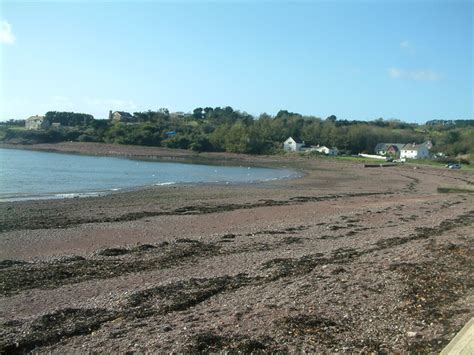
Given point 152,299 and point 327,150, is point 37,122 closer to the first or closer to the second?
point 327,150

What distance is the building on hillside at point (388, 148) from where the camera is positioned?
117m

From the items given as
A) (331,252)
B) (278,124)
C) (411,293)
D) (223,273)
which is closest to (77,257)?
(223,273)

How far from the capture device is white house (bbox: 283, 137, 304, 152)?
117938mm

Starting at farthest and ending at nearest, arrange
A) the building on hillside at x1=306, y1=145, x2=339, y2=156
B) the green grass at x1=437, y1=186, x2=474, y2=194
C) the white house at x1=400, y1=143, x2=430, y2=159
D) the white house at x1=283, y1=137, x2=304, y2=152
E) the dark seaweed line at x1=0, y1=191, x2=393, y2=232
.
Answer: the white house at x1=283, y1=137, x2=304, y2=152 → the building on hillside at x1=306, y1=145, x2=339, y2=156 → the white house at x1=400, y1=143, x2=430, y2=159 → the green grass at x1=437, y1=186, x2=474, y2=194 → the dark seaweed line at x1=0, y1=191, x2=393, y2=232

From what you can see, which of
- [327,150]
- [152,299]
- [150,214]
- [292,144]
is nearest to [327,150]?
[327,150]

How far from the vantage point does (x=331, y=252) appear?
13297 millimetres

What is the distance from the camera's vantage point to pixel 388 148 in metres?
120

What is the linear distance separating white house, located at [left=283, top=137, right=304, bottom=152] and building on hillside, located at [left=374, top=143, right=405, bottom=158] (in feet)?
65.7

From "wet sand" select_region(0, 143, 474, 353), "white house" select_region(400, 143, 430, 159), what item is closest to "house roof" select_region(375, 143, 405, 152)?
"white house" select_region(400, 143, 430, 159)

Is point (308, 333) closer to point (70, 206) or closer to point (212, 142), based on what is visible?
point (70, 206)

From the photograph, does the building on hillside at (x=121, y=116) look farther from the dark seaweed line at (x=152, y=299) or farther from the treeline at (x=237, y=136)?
the dark seaweed line at (x=152, y=299)

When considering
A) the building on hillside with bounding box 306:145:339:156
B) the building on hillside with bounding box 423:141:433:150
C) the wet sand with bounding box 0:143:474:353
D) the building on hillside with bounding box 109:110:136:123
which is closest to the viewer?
the wet sand with bounding box 0:143:474:353

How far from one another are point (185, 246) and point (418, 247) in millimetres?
6902

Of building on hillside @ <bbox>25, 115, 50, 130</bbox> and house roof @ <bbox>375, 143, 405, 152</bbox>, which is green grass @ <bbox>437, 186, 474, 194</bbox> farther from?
building on hillside @ <bbox>25, 115, 50, 130</bbox>
